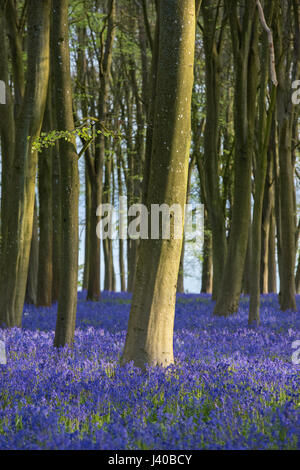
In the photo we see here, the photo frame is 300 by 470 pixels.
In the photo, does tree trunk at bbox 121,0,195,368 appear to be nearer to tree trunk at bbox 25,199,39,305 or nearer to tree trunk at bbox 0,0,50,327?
tree trunk at bbox 0,0,50,327

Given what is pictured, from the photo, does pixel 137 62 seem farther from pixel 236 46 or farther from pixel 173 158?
pixel 173 158

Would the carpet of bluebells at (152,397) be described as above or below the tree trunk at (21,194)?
below

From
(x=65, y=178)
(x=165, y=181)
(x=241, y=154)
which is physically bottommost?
(x=165, y=181)

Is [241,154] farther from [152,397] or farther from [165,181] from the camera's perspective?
[152,397]

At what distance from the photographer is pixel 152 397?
5.50 metres

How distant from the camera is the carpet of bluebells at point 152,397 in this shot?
4.29m

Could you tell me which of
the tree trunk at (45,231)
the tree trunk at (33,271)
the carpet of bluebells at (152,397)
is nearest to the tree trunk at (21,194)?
the carpet of bluebells at (152,397)

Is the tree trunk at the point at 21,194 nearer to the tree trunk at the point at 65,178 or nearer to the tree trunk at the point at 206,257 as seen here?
the tree trunk at the point at 65,178

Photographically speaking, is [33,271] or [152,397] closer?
[152,397]

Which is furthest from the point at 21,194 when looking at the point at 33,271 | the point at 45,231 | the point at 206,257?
the point at 206,257

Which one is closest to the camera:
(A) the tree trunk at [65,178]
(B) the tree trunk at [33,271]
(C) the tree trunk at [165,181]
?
(C) the tree trunk at [165,181]

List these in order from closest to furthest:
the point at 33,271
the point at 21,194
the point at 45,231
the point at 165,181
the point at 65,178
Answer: the point at 165,181
the point at 65,178
the point at 21,194
the point at 45,231
the point at 33,271

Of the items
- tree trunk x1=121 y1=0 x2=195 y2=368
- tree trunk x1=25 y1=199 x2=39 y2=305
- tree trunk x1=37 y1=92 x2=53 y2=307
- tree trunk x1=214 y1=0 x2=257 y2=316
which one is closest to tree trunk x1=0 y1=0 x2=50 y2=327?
tree trunk x1=37 y1=92 x2=53 y2=307

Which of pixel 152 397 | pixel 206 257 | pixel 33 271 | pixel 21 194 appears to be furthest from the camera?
pixel 206 257
